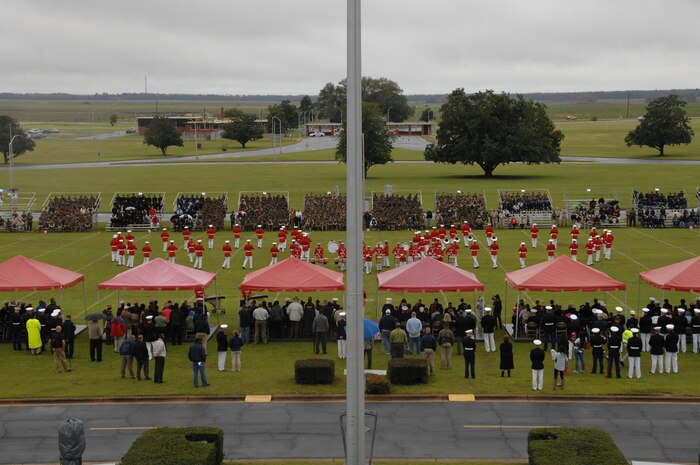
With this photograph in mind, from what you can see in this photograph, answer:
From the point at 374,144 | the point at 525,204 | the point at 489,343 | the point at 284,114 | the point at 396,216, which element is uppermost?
the point at 284,114

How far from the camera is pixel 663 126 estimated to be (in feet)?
346

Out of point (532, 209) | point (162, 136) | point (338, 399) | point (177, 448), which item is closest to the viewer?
point (177, 448)

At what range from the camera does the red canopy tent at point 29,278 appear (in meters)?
26.8

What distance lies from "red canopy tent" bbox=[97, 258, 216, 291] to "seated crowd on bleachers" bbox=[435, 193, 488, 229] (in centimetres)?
2698

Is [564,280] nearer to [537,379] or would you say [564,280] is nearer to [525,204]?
[537,379]

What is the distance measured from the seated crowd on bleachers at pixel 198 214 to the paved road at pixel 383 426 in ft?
104

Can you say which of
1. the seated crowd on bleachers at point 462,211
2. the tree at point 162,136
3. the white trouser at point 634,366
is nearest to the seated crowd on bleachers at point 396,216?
the seated crowd on bleachers at point 462,211

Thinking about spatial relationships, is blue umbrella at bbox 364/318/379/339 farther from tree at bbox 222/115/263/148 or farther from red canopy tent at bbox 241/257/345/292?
tree at bbox 222/115/263/148

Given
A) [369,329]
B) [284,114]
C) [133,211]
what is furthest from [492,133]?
[284,114]

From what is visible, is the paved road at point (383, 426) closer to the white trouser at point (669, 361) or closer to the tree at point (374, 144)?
the white trouser at point (669, 361)

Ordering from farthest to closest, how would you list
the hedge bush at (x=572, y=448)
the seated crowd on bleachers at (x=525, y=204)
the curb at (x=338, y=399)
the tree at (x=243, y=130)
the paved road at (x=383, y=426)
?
the tree at (x=243, y=130)
the seated crowd on bleachers at (x=525, y=204)
the curb at (x=338, y=399)
the paved road at (x=383, y=426)
the hedge bush at (x=572, y=448)

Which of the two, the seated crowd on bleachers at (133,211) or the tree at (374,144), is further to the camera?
the tree at (374,144)

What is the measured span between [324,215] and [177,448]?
38.1 m

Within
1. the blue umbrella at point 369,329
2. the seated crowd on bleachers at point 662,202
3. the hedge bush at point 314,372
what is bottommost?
the hedge bush at point 314,372
